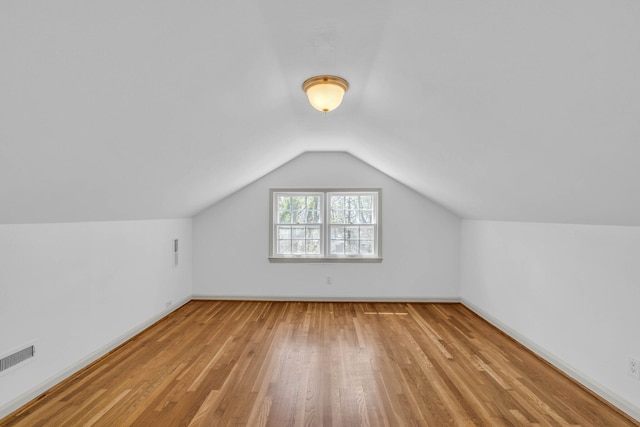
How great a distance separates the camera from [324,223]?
17.3 ft

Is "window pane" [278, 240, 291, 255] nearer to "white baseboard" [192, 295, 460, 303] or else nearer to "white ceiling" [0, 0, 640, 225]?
"white baseboard" [192, 295, 460, 303]

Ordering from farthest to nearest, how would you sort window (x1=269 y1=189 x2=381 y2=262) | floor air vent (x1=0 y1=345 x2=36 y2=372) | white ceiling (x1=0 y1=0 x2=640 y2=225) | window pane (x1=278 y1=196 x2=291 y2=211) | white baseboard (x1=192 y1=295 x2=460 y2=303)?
window pane (x1=278 y1=196 x2=291 y2=211) → window (x1=269 y1=189 x2=381 y2=262) → white baseboard (x1=192 y1=295 x2=460 y2=303) → floor air vent (x1=0 y1=345 x2=36 y2=372) → white ceiling (x1=0 y1=0 x2=640 y2=225)

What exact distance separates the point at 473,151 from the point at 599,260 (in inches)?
52.7

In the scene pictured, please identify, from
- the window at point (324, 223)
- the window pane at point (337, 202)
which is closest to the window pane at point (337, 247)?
the window at point (324, 223)

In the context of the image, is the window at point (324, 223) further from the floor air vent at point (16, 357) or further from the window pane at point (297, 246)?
the floor air vent at point (16, 357)

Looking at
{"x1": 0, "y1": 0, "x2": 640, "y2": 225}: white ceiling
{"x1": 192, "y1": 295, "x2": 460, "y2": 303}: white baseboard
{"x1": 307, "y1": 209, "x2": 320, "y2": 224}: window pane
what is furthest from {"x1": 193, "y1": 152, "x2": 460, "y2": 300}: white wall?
{"x1": 0, "y1": 0, "x2": 640, "y2": 225}: white ceiling

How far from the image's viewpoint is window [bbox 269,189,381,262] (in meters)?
5.24

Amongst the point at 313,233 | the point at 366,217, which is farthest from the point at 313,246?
the point at 366,217

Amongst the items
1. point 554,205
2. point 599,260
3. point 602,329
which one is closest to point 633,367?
point 602,329

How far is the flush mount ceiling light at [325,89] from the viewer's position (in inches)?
90.8

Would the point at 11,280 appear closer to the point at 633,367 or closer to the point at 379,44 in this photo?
the point at 379,44

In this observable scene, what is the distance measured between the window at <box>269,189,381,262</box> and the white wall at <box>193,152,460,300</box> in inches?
6.3

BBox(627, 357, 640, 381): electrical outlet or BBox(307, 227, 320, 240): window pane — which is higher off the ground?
BBox(307, 227, 320, 240): window pane

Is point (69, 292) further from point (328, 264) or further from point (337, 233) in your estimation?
point (337, 233)
